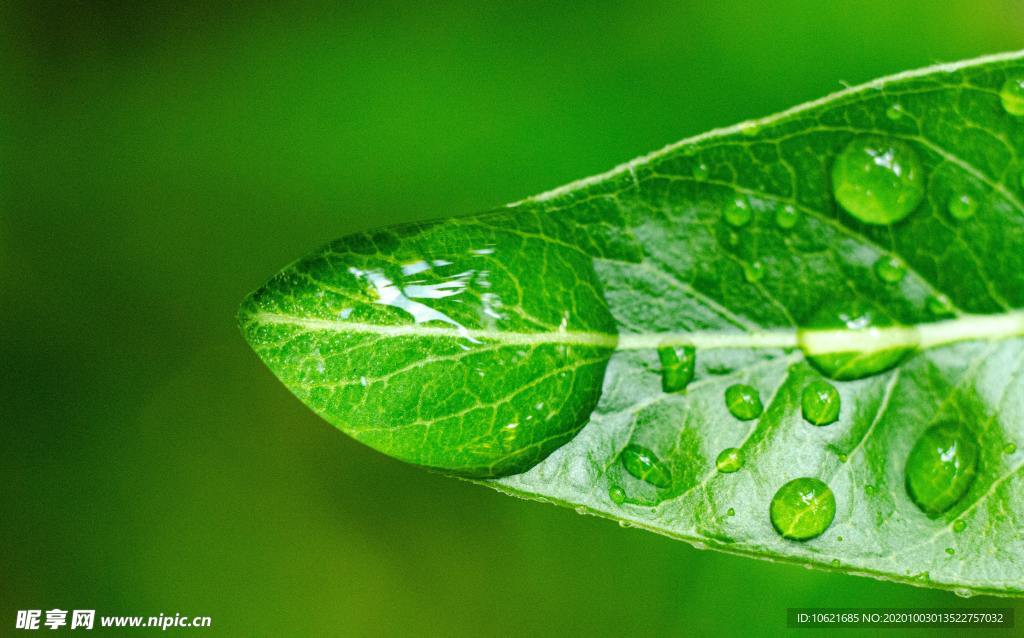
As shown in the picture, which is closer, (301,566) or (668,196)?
(668,196)

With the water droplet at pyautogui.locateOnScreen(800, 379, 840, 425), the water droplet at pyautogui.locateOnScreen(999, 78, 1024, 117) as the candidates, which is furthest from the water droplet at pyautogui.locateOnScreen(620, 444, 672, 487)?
the water droplet at pyautogui.locateOnScreen(999, 78, 1024, 117)

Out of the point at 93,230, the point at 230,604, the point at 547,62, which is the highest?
the point at 547,62

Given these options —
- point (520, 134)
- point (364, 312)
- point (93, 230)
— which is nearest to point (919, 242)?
point (364, 312)

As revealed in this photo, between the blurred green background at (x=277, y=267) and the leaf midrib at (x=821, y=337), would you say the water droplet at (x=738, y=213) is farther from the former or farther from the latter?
the blurred green background at (x=277, y=267)

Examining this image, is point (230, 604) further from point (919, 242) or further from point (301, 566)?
point (919, 242)

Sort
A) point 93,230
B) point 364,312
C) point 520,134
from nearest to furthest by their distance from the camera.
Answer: point 364,312 → point 520,134 → point 93,230

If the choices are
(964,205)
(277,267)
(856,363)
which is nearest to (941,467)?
(856,363)

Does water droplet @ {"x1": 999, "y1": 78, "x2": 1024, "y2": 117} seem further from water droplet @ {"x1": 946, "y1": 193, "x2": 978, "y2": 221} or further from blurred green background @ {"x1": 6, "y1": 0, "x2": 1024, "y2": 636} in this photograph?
blurred green background @ {"x1": 6, "y1": 0, "x2": 1024, "y2": 636}
